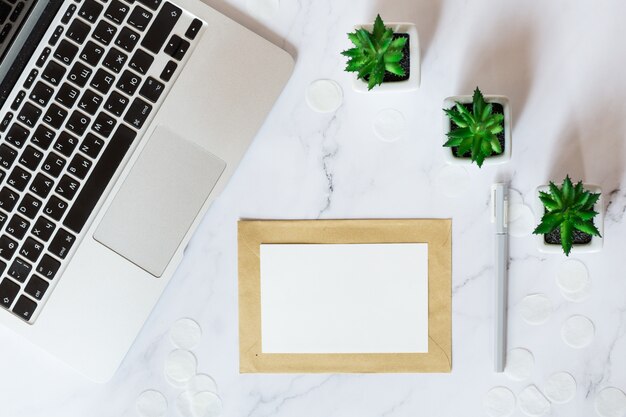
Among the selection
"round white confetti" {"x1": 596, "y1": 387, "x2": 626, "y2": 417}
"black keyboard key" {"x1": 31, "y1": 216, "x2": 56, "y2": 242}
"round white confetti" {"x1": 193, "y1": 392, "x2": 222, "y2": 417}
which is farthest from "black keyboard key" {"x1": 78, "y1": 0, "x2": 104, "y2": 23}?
"round white confetti" {"x1": 596, "y1": 387, "x2": 626, "y2": 417}

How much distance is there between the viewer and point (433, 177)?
708 mm

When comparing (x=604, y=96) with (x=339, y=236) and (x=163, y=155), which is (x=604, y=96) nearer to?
(x=339, y=236)

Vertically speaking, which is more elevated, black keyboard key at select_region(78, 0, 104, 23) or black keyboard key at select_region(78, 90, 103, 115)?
black keyboard key at select_region(78, 0, 104, 23)

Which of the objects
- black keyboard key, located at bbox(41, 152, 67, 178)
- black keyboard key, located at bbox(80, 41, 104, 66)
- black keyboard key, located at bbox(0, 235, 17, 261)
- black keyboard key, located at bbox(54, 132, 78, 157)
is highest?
black keyboard key, located at bbox(80, 41, 104, 66)

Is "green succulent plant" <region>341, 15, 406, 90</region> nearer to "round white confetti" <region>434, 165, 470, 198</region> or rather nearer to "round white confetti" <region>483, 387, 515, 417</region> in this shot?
"round white confetti" <region>434, 165, 470, 198</region>

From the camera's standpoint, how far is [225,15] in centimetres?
70

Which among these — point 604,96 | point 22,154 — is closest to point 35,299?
point 22,154

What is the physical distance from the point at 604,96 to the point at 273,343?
454mm

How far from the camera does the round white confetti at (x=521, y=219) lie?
0.70 meters

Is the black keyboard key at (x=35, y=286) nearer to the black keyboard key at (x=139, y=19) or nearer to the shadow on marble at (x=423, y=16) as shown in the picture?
the black keyboard key at (x=139, y=19)

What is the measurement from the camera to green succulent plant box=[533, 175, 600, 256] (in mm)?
628

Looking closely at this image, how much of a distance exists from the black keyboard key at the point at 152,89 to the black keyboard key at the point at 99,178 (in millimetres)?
40

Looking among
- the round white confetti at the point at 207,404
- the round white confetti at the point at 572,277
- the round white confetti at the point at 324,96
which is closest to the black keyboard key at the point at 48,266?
the round white confetti at the point at 207,404

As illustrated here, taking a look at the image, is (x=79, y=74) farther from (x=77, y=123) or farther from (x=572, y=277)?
(x=572, y=277)
